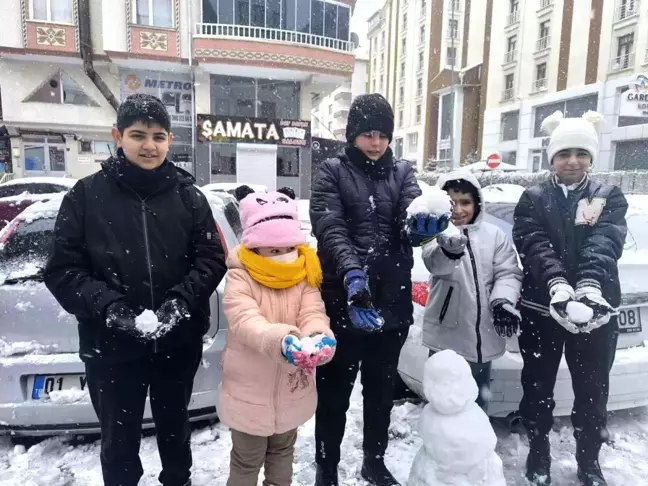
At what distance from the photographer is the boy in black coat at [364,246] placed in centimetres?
219

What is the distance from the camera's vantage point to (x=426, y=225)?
A: 194 cm

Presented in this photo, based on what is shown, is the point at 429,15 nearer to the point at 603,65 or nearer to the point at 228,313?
the point at 603,65

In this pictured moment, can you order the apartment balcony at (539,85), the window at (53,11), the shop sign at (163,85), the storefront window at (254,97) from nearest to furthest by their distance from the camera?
the window at (53,11) → the shop sign at (163,85) → the storefront window at (254,97) → the apartment balcony at (539,85)

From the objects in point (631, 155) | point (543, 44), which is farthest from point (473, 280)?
point (543, 44)

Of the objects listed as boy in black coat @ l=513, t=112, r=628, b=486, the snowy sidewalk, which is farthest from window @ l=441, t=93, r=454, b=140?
boy in black coat @ l=513, t=112, r=628, b=486

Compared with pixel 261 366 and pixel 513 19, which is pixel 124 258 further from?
pixel 513 19

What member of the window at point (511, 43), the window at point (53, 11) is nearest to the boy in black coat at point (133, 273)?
the window at point (53, 11)

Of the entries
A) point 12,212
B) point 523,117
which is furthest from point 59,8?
point 523,117

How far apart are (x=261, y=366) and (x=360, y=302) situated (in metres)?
0.49

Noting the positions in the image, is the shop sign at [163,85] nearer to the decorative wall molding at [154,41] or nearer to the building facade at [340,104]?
the decorative wall molding at [154,41]

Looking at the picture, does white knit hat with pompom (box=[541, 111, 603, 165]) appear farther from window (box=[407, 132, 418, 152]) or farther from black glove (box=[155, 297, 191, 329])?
window (box=[407, 132, 418, 152])

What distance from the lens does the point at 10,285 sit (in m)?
2.49

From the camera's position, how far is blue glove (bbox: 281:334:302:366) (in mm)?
1623

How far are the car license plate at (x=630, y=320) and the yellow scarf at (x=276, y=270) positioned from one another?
76.8 inches
